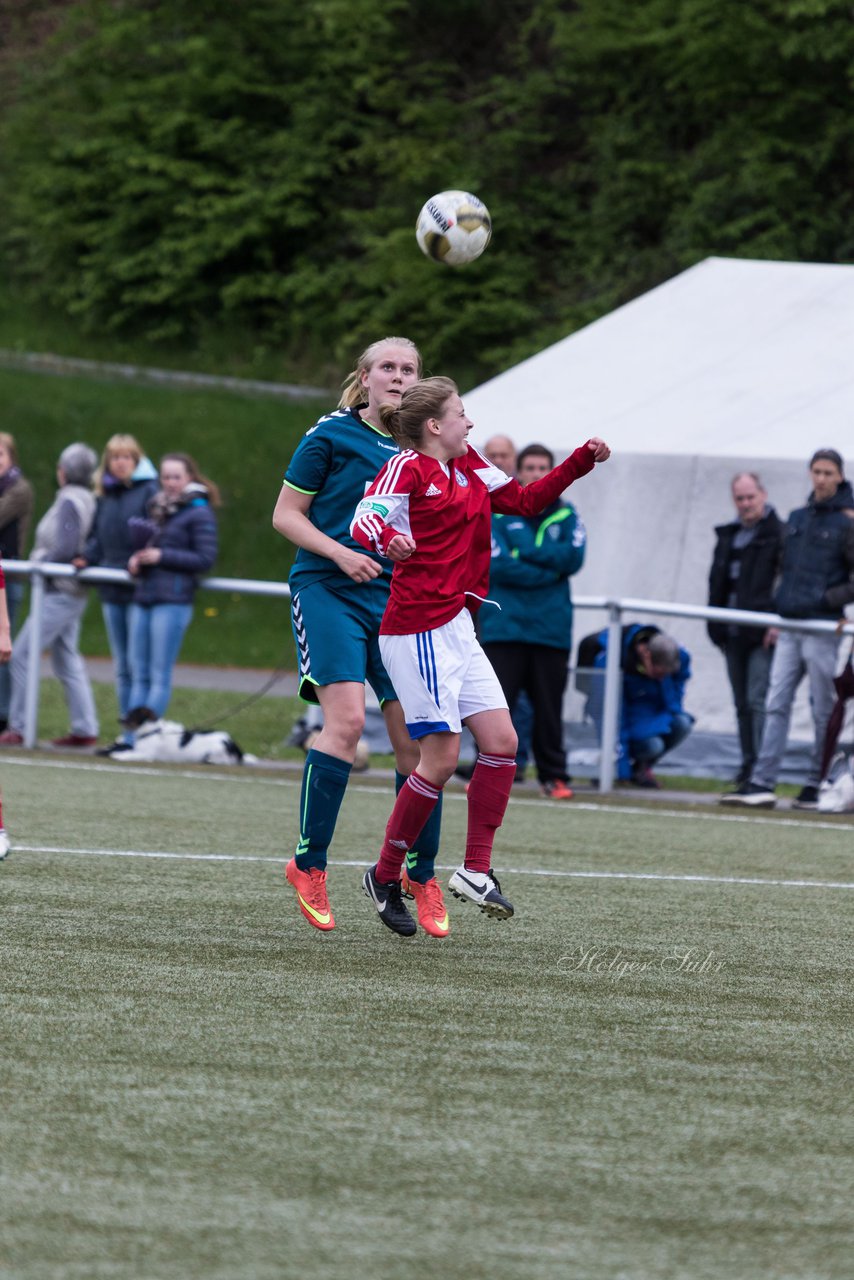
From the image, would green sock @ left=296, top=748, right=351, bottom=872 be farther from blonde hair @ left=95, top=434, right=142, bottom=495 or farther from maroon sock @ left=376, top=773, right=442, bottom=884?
blonde hair @ left=95, top=434, right=142, bottom=495

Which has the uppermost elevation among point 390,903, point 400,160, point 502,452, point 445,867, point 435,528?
point 400,160

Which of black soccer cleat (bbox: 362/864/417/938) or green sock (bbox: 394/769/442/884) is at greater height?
green sock (bbox: 394/769/442/884)

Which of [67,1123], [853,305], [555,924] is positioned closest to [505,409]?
[853,305]

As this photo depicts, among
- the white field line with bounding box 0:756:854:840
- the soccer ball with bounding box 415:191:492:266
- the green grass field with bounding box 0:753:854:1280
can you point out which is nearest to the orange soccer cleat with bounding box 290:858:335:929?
the green grass field with bounding box 0:753:854:1280

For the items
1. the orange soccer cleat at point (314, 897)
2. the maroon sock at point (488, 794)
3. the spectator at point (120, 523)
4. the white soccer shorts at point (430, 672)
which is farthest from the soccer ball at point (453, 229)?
the spectator at point (120, 523)

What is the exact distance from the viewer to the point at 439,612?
Result: 18.1 feet

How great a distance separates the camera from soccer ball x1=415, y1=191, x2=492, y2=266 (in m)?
6.99

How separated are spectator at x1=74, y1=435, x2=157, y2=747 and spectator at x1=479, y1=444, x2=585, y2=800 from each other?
2.71 meters

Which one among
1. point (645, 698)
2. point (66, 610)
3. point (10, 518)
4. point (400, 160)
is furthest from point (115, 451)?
point (400, 160)

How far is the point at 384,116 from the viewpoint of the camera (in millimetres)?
36125

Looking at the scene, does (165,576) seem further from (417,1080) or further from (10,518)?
(417,1080)

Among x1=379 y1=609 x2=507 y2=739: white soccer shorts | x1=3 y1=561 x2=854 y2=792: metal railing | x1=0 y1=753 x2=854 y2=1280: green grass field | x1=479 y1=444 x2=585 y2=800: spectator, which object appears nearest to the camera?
x1=0 y1=753 x2=854 y2=1280: green grass field

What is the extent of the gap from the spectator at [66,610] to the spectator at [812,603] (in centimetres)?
440

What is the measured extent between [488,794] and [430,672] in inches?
18.5
